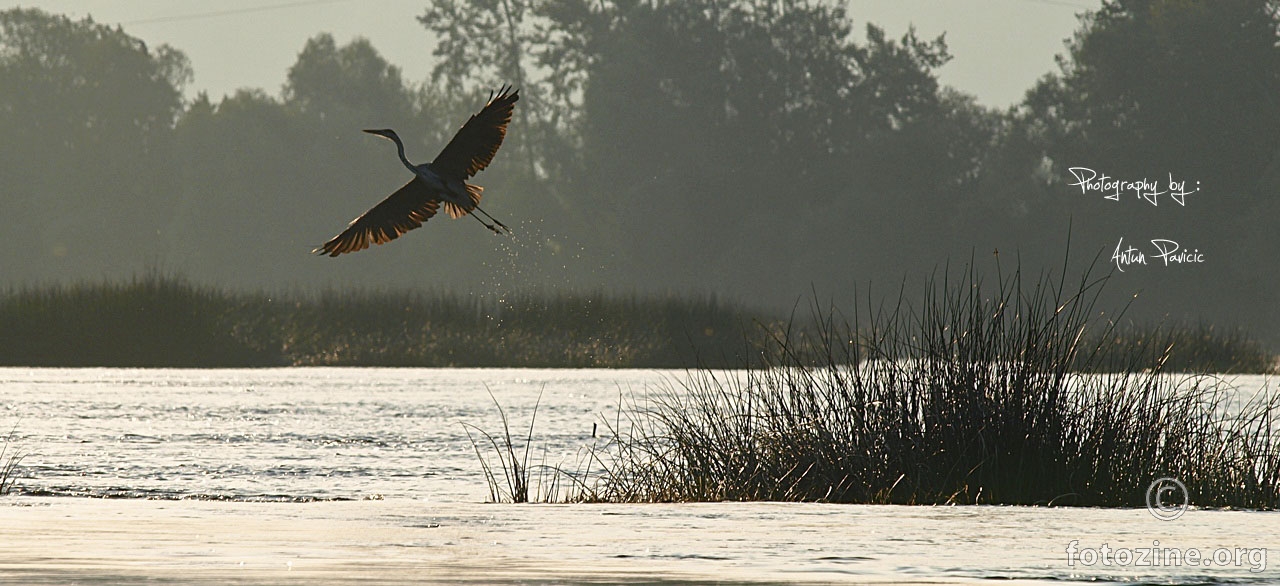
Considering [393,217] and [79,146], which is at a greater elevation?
[79,146]

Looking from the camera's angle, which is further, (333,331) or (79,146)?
(79,146)

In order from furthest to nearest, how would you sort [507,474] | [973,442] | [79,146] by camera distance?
[79,146], [507,474], [973,442]

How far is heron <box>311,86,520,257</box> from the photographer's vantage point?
9.79 metres

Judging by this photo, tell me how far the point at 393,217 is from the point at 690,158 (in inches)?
1913

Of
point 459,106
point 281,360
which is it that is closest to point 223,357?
point 281,360

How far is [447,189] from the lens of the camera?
973 centimetres

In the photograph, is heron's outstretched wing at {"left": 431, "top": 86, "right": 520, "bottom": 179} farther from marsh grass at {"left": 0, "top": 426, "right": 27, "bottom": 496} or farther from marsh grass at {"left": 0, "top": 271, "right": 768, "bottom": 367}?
marsh grass at {"left": 0, "top": 271, "right": 768, "bottom": 367}

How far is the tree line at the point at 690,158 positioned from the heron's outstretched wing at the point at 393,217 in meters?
44.2

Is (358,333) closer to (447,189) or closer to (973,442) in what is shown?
(447,189)

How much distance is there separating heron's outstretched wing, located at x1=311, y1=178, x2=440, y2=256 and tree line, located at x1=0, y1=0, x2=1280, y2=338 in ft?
145

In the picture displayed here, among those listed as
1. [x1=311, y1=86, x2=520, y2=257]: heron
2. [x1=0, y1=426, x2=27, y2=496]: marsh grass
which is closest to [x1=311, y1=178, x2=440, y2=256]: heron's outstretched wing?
[x1=311, y1=86, x2=520, y2=257]: heron

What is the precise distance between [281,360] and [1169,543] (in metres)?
23.2

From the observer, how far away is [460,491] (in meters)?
9.75

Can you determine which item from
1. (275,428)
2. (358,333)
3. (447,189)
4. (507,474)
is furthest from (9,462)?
(358,333)
